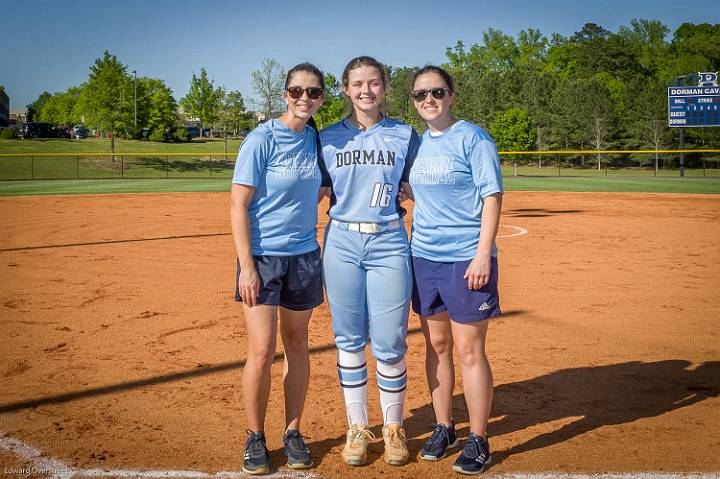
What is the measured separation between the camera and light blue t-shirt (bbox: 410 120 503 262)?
342 cm

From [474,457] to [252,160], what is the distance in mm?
1917

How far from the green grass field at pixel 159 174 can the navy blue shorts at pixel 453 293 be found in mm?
24133

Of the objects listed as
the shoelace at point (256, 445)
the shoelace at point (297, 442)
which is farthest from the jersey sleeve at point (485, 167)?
the shoelace at point (256, 445)

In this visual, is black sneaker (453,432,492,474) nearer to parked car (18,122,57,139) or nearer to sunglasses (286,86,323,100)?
sunglasses (286,86,323,100)

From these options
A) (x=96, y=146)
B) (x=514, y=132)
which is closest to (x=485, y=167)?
(x=514, y=132)

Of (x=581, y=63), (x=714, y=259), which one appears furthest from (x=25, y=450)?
(x=581, y=63)

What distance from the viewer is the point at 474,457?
11.3 feet

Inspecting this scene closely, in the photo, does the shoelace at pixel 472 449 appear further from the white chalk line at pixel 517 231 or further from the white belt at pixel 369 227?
the white chalk line at pixel 517 231

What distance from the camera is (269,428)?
4.12m

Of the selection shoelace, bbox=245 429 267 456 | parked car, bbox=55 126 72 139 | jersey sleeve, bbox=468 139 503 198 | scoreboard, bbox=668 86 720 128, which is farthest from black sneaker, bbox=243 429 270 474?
parked car, bbox=55 126 72 139

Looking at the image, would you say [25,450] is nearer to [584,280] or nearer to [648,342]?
[648,342]

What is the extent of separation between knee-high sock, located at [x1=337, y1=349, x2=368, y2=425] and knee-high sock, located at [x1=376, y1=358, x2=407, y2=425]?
104 mm

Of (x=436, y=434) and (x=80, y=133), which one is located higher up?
(x=80, y=133)

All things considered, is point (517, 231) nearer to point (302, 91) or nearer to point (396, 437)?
point (396, 437)
